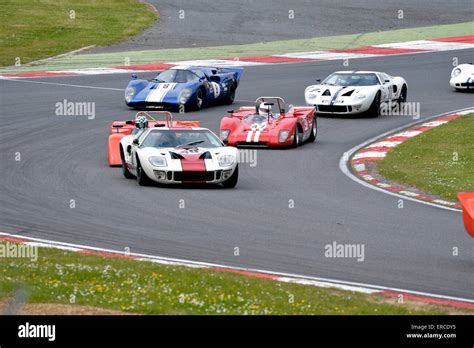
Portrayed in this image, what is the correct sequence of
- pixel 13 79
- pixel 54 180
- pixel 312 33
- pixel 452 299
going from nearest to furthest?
pixel 452 299, pixel 54 180, pixel 13 79, pixel 312 33

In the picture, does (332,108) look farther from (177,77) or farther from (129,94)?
(129,94)

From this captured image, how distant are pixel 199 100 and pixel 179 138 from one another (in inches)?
369

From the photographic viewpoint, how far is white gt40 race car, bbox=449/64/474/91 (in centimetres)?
3231

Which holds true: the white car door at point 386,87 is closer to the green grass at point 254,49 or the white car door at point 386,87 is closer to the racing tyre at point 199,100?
the racing tyre at point 199,100

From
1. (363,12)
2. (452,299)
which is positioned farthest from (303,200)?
(363,12)

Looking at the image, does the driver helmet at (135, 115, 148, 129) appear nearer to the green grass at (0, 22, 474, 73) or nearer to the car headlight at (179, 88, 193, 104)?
the car headlight at (179, 88, 193, 104)

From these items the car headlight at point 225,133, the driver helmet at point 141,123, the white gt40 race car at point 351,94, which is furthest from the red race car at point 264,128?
the white gt40 race car at point 351,94

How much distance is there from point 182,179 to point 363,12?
29.5m

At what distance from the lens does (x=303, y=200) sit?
17.6m

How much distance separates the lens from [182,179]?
1859cm

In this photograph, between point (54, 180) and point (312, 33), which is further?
point (312, 33)

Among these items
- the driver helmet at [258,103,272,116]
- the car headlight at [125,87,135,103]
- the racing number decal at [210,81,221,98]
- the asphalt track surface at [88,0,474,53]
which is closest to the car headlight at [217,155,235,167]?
the driver helmet at [258,103,272,116]
